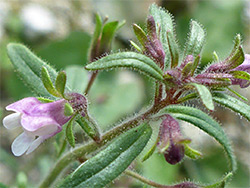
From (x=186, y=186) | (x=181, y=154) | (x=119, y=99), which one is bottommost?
(x=119, y=99)

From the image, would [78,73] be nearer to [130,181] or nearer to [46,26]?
[130,181]

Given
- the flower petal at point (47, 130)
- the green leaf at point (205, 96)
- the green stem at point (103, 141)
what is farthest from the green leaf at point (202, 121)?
the flower petal at point (47, 130)

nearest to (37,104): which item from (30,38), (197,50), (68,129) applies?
(68,129)

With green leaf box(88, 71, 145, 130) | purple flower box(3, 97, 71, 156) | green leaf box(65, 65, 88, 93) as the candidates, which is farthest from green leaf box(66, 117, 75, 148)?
green leaf box(88, 71, 145, 130)

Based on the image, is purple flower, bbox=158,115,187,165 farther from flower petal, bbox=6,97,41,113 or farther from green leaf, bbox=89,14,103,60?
green leaf, bbox=89,14,103,60

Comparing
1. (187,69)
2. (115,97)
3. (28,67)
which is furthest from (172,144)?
(115,97)

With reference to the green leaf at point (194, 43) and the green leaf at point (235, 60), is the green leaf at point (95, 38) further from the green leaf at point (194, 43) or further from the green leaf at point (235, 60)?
the green leaf at point (235, 60)

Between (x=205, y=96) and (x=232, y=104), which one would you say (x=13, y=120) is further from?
(x=232, y=104)
